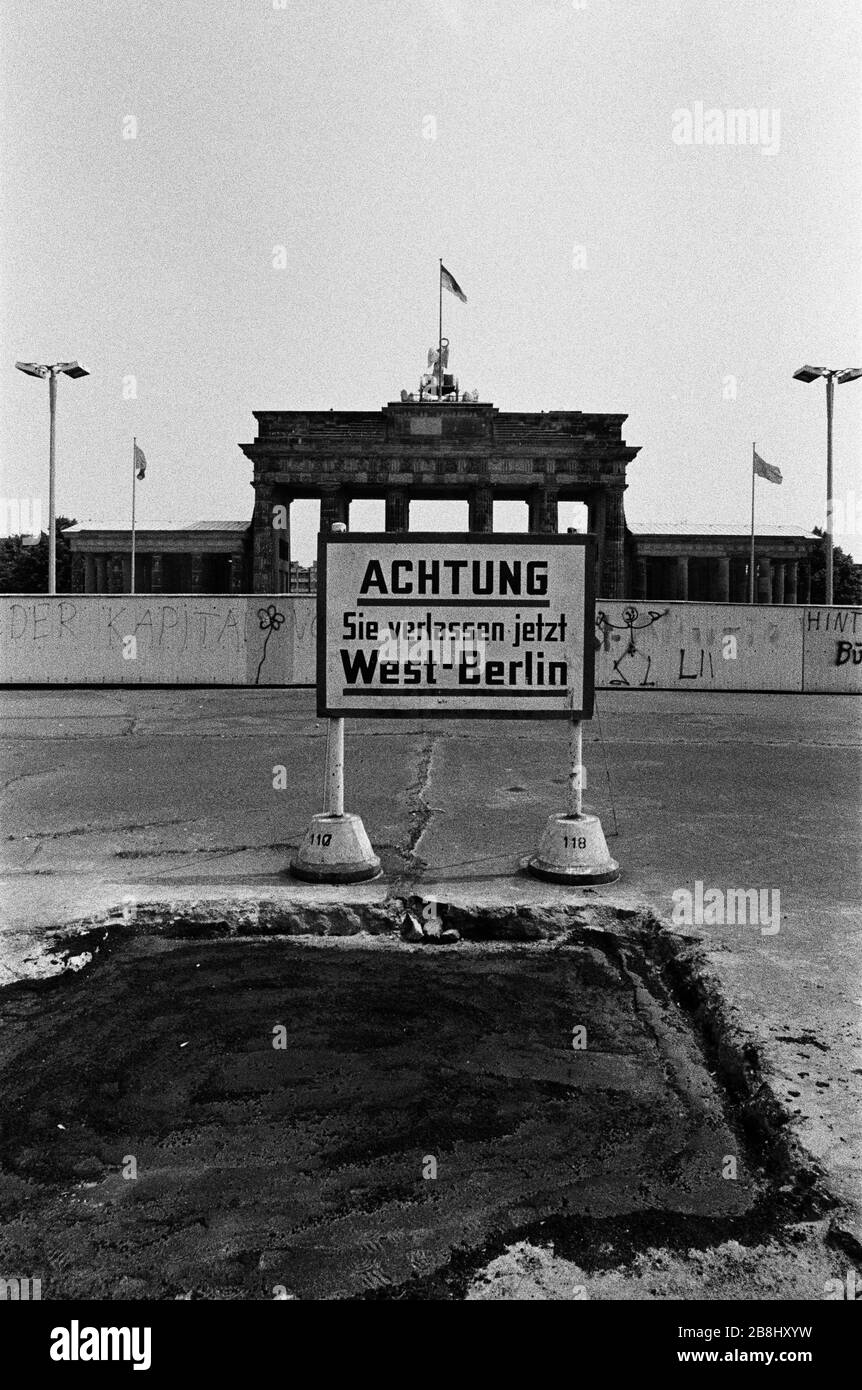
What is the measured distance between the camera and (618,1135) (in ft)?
7.96

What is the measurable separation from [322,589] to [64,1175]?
3.24 m

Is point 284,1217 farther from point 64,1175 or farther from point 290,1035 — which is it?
point 290,1035

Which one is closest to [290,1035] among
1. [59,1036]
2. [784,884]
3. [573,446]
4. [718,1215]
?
[59,1036]

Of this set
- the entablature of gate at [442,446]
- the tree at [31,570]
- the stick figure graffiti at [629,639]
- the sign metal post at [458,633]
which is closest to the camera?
the sign metal post at [458,633]

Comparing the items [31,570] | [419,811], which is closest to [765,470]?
[419,811]

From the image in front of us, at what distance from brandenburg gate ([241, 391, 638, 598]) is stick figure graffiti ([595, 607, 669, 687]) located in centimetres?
2372

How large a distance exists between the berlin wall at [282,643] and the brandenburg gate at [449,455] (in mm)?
23684

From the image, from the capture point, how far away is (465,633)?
5.00 meters

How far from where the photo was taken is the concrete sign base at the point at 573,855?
471cm

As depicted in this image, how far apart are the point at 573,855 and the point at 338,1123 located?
2511mm

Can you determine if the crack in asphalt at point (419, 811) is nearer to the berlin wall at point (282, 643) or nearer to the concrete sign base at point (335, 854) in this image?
the concrete sign base at point (335, 854)

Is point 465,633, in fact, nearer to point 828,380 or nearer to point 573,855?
point 573,855

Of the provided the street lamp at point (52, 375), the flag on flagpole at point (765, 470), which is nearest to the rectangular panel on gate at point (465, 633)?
the street lamp at point (52, 375)

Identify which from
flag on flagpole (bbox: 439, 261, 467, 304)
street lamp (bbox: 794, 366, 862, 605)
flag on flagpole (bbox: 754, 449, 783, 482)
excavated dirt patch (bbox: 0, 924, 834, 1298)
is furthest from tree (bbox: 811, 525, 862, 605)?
excavated dirt patch (bbox: 0, 924, 834, 1298)
